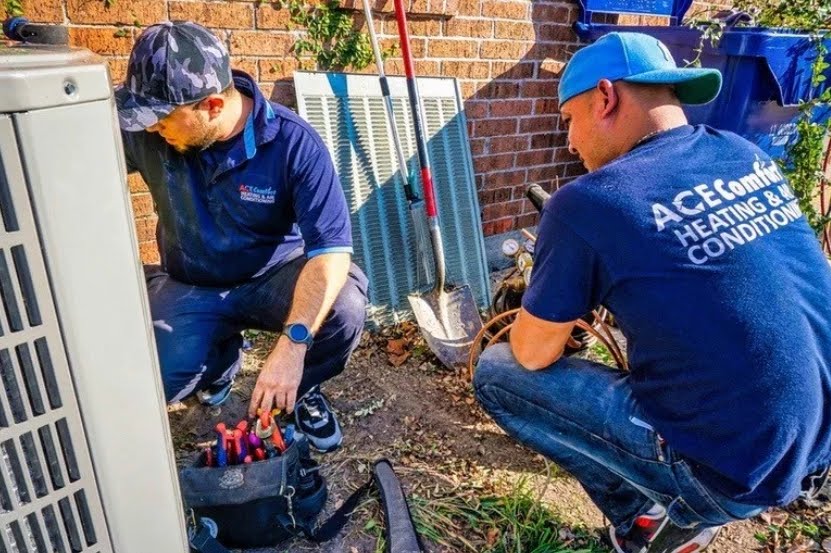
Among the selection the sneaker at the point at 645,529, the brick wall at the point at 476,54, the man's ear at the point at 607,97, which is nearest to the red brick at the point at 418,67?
the brick wall at the point at 476,54

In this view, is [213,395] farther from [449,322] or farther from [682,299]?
[682,299]

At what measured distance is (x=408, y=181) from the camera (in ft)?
9.55

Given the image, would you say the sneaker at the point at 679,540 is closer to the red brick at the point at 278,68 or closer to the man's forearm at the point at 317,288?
the man's forearm at the point at 317,288

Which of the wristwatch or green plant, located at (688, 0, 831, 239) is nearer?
the wristwatch

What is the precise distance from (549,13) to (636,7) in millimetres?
501

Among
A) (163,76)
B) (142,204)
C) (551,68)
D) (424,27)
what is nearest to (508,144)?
(551,68)

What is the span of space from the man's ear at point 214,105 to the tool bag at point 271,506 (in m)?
1.03

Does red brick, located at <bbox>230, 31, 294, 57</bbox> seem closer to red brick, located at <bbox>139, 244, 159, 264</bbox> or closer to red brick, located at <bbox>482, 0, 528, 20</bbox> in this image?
red brick, located at <bbox>139, 244, 159, 264</bbox>

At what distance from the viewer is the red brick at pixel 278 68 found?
8.62 feet

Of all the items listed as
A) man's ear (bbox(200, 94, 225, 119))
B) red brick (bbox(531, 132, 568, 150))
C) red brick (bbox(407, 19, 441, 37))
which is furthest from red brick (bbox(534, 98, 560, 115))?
man's ear (bbox(200, 94, 225, 119))

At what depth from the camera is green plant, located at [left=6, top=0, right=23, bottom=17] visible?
197 centimetres

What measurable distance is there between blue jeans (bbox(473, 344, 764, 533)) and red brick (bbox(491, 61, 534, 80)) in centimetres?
195

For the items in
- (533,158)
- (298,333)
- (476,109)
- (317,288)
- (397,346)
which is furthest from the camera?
(533,158)

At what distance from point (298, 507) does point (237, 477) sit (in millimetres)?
268
